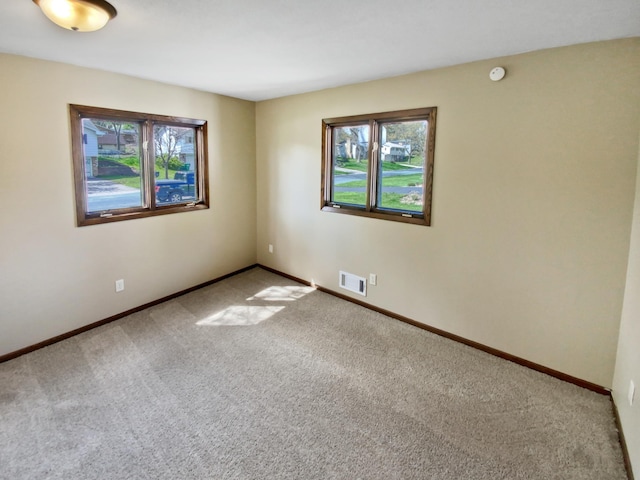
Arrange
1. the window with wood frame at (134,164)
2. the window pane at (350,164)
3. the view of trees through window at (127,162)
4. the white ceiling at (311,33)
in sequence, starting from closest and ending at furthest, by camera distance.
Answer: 1. the white ceiling at (311,33)
2. the window with wood frame at (134,164)
3. the view of trees through window at (127,162)
4. the window pane at (350,164)

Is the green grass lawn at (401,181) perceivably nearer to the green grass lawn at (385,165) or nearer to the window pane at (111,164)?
the green grass lawn at (385,165)

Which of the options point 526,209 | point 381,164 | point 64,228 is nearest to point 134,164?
point 64,228

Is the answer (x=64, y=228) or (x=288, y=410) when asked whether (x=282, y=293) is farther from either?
(x=64, y=228)

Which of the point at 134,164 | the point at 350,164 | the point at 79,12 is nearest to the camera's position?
the point at 79,12

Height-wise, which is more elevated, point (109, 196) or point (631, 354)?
point (109, 196)

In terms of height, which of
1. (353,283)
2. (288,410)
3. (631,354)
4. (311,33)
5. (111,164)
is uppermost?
(311,33)

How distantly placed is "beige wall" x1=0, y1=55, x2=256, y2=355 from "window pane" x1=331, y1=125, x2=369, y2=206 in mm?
1512

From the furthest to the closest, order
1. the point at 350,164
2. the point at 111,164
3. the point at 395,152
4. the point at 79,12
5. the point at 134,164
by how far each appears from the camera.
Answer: the point at 350,164 → the point at 134,164 → the point at 395,152 → the point at 111,164 → the point at 79,12

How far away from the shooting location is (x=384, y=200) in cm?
373

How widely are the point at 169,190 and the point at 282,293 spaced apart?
5.87 ft

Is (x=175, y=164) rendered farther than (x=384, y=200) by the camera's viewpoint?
Yes

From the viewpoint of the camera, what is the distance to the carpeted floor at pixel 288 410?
6.25ft

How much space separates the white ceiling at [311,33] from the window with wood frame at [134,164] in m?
0.55

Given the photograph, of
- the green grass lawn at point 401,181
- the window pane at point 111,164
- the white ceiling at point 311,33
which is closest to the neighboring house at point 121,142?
the window pane at point 111,164
